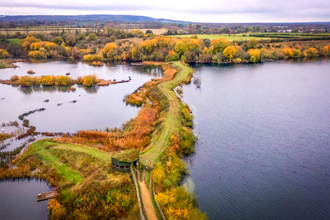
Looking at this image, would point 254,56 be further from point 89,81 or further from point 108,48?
point 108,48

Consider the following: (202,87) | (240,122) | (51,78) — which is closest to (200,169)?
(240,122)

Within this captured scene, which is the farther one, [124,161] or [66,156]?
[66,156]

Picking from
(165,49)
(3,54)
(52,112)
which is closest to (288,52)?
(165,49)

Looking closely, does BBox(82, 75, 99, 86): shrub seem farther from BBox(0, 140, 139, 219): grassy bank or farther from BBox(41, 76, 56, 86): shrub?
BBox(0, 140, 139, 219): grassy bank

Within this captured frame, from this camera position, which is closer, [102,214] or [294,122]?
[102,214]

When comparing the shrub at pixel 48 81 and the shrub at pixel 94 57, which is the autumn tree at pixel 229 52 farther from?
the shrub at pixel 48 81

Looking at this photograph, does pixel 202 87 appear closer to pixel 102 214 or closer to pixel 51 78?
pixel 51 78

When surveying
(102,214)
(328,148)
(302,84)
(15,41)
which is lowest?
(102,214)
